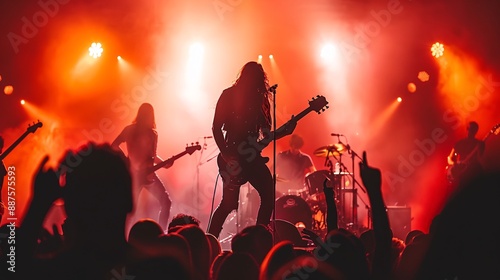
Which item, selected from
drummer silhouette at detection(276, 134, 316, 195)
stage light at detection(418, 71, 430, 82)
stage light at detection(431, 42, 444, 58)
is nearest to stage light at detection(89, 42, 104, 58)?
drummer silhouette at detection(276, 134, 316, 195)

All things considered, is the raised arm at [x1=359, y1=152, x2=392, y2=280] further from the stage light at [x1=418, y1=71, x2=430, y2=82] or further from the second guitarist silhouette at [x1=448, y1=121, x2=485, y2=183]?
the stage light at [x1=418, y1=71, x2=430, y2=82]

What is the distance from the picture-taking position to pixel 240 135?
6.05 metres

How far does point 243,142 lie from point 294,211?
4.23 m

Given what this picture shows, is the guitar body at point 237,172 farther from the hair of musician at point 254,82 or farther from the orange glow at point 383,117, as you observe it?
the orange glow at point 383,117

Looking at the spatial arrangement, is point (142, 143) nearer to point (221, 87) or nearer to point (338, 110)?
point (221, 87)

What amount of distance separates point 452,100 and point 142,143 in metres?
9.13

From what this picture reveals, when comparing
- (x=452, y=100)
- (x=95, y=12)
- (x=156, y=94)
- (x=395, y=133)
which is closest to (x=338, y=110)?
(x=395, y=133)

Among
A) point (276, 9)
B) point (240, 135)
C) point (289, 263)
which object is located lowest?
point (289, 263)

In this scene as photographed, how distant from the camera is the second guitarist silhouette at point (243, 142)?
234 inches

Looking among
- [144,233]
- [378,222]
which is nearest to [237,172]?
[144,233]

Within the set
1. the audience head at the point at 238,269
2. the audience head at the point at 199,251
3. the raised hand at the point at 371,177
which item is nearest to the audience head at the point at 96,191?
the audience head at the point at 238,269

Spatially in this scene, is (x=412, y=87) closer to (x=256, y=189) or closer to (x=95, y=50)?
(x=95, y=50)

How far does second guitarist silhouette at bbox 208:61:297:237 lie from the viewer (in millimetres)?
5953

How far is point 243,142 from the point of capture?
19.8ft
